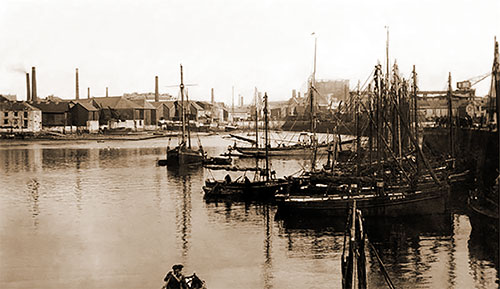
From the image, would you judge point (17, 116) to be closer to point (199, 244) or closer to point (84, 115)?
point (84, 115)

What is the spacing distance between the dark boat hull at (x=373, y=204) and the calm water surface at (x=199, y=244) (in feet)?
2.58

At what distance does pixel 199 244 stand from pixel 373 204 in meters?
12.7

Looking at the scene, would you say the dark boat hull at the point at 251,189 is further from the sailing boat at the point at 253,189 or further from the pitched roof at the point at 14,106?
the pitched roof at the point at 14,106

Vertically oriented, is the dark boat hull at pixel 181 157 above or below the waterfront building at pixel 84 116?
below

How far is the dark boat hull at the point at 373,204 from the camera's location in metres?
35.8

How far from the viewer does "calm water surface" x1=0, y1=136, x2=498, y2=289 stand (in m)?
25.2

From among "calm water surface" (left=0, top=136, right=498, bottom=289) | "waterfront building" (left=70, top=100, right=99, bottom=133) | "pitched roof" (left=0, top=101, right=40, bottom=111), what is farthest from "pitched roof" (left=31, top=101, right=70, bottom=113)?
"calm water surface" (left=0, top=136, right=498, bottom=289)

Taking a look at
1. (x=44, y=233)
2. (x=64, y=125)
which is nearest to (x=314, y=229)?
(x=44, y=233)

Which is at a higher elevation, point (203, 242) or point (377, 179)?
point (377, 179)

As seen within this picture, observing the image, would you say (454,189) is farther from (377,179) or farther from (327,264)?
(327,264)

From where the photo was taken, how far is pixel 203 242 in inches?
1261

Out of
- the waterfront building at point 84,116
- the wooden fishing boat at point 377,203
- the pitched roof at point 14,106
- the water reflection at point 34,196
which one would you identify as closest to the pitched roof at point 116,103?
the waterfront building at point 84,116

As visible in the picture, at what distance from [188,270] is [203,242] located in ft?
18.8

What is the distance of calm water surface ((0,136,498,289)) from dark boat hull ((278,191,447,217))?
788 mm
